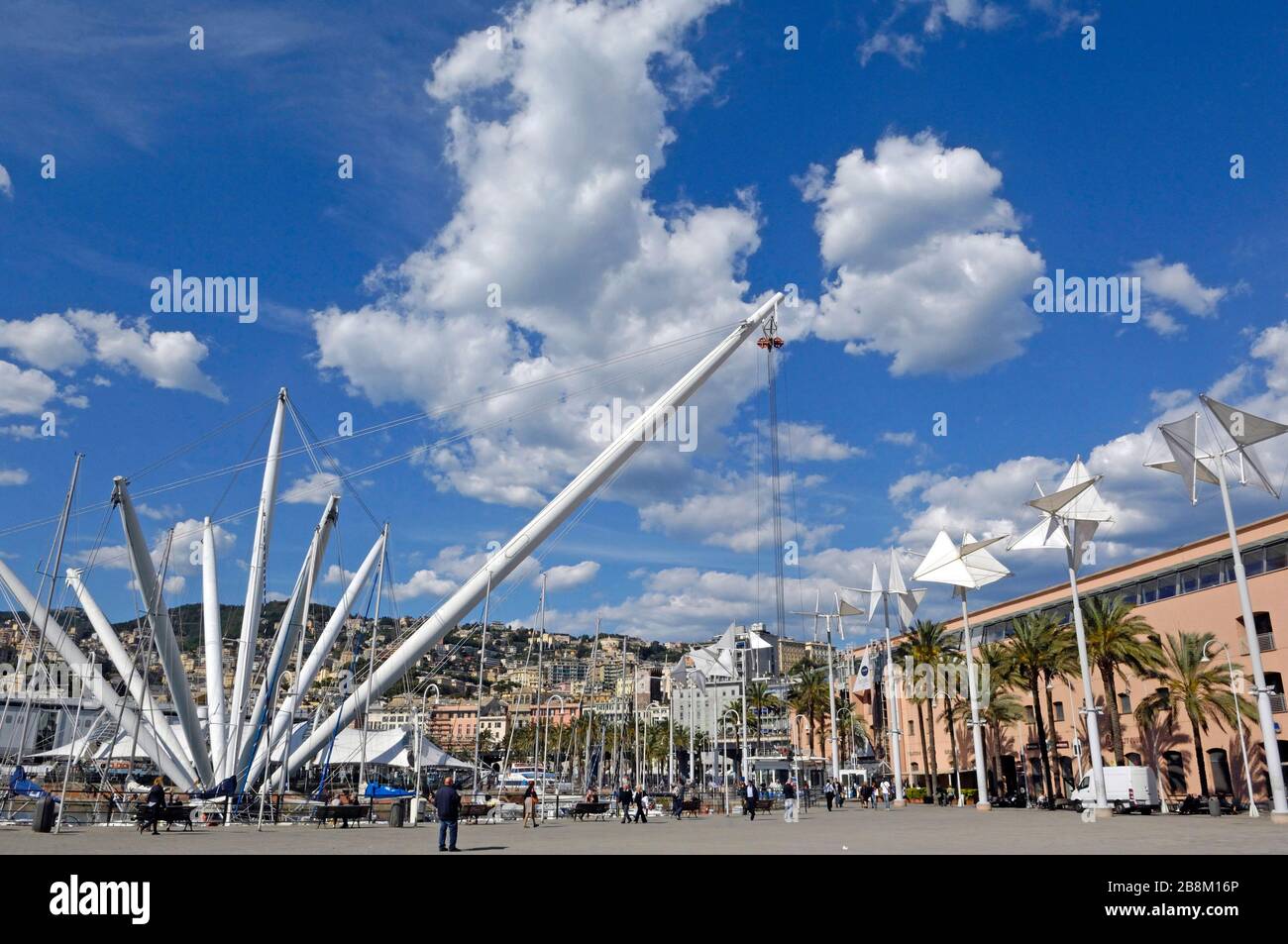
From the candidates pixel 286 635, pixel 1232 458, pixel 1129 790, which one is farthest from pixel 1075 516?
pixel 286 635

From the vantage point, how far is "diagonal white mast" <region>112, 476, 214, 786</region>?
31406 millimetres

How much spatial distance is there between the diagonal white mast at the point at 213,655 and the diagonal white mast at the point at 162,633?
54 centimetres

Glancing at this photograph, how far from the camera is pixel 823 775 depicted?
249 feet

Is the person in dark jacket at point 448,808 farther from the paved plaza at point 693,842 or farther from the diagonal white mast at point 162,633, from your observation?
the diagonal white mast at point 162,633

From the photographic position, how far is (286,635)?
3638 cm

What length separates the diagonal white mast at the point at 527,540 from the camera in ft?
112

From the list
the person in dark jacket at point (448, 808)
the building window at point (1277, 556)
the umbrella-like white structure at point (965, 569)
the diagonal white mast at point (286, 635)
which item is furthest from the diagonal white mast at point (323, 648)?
the building window at point (1277, 556)

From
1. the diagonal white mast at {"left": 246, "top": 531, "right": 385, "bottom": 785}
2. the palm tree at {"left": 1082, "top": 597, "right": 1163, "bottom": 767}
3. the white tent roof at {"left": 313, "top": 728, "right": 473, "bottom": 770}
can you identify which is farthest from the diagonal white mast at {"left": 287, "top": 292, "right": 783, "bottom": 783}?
the palm tree at {"left": 1082, "top": 597, "right": 1163, "bottom": 767}

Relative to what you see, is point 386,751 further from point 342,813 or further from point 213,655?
point 342,813

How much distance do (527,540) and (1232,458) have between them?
25.9m

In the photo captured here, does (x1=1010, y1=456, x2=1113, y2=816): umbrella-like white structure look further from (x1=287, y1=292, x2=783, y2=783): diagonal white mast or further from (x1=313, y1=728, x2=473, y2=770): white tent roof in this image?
(x1=313, y1=728, x2=473, y2=770): white tent roof

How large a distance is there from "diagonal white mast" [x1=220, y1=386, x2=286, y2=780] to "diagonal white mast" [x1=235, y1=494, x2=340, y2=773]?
493mm
